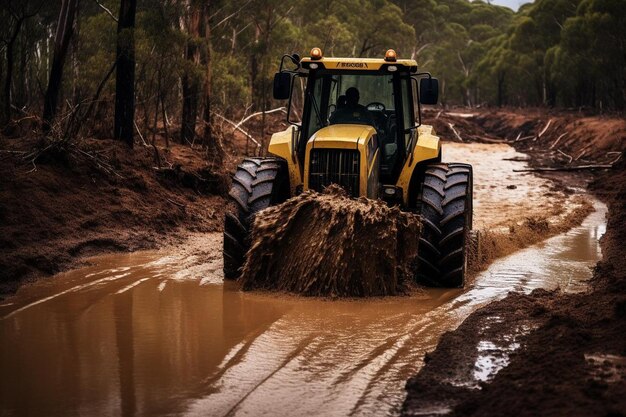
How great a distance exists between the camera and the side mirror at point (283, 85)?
1013cm

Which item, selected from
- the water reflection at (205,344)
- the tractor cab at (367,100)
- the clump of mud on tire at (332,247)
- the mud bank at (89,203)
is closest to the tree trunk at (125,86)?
the mud bank at (89,203)

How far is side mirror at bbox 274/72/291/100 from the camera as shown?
10133mm

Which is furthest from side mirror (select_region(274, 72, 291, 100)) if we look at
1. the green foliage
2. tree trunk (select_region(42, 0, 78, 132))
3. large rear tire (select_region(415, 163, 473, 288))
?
tree trunk (select_region(42, 0, 78, 132))

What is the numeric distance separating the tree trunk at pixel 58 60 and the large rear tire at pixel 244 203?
6.52 m

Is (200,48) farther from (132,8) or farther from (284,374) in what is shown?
(284,374)

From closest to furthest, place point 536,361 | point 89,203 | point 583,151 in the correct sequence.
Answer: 1. point 536,361
2. point 89,203
3. point 583,151

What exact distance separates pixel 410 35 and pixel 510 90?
72.7 ft

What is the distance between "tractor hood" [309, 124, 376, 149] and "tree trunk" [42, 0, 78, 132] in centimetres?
732

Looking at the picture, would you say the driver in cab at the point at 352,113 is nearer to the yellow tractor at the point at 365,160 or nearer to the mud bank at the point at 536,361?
the yellow tractor at the point at 365,160

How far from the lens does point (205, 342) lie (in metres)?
7.31

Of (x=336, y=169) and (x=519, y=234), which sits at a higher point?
Result: (x=336, y=169)

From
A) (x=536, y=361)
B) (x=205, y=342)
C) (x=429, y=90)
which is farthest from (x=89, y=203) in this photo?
(x=536, y=361)

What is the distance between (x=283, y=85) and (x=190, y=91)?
1146 centimetres

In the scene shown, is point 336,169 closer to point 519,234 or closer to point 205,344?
point 205,344
